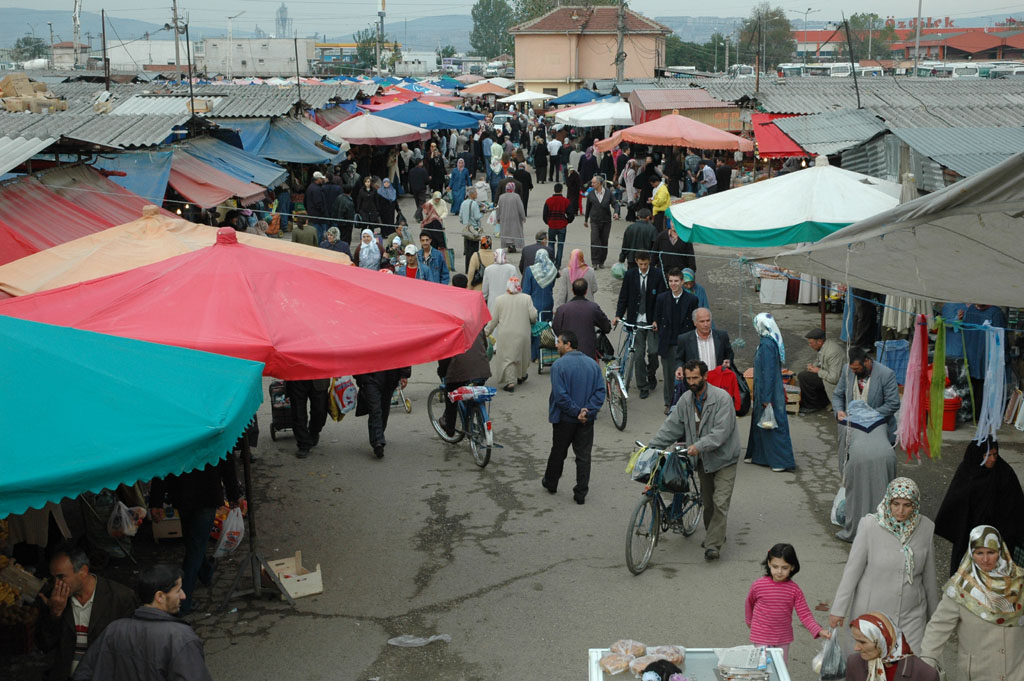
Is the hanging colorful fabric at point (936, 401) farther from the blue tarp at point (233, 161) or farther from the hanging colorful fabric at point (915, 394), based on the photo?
the blue tarp at point (233, 161)

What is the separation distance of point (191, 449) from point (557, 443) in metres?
4.43

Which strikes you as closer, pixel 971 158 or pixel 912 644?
pixel 912 644

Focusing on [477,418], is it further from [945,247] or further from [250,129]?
[250,129]

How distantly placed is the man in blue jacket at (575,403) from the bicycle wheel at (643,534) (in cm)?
122

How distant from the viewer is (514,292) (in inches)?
497

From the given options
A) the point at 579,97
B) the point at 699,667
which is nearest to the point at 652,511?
the point at 699,667

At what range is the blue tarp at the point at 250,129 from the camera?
21734 millimetres

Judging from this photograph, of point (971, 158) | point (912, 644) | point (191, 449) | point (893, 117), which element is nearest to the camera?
point (191, 449)

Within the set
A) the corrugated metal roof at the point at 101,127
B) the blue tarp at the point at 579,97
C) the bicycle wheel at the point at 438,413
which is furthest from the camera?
the blue tarp at the point at 579,97

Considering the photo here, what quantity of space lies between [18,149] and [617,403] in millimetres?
7078

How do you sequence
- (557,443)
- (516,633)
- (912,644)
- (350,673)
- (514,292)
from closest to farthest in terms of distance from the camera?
1. (912,644)
2. (350,673)
3. (516,633)
4. (557,443)
5. (514,292)

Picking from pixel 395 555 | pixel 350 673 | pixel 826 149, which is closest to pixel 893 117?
pixel 826 149

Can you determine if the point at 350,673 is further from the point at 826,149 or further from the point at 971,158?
the point at 826,149

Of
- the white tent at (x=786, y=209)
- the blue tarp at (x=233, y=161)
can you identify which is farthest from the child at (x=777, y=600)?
the blue tarp at (x=233, y=161)
